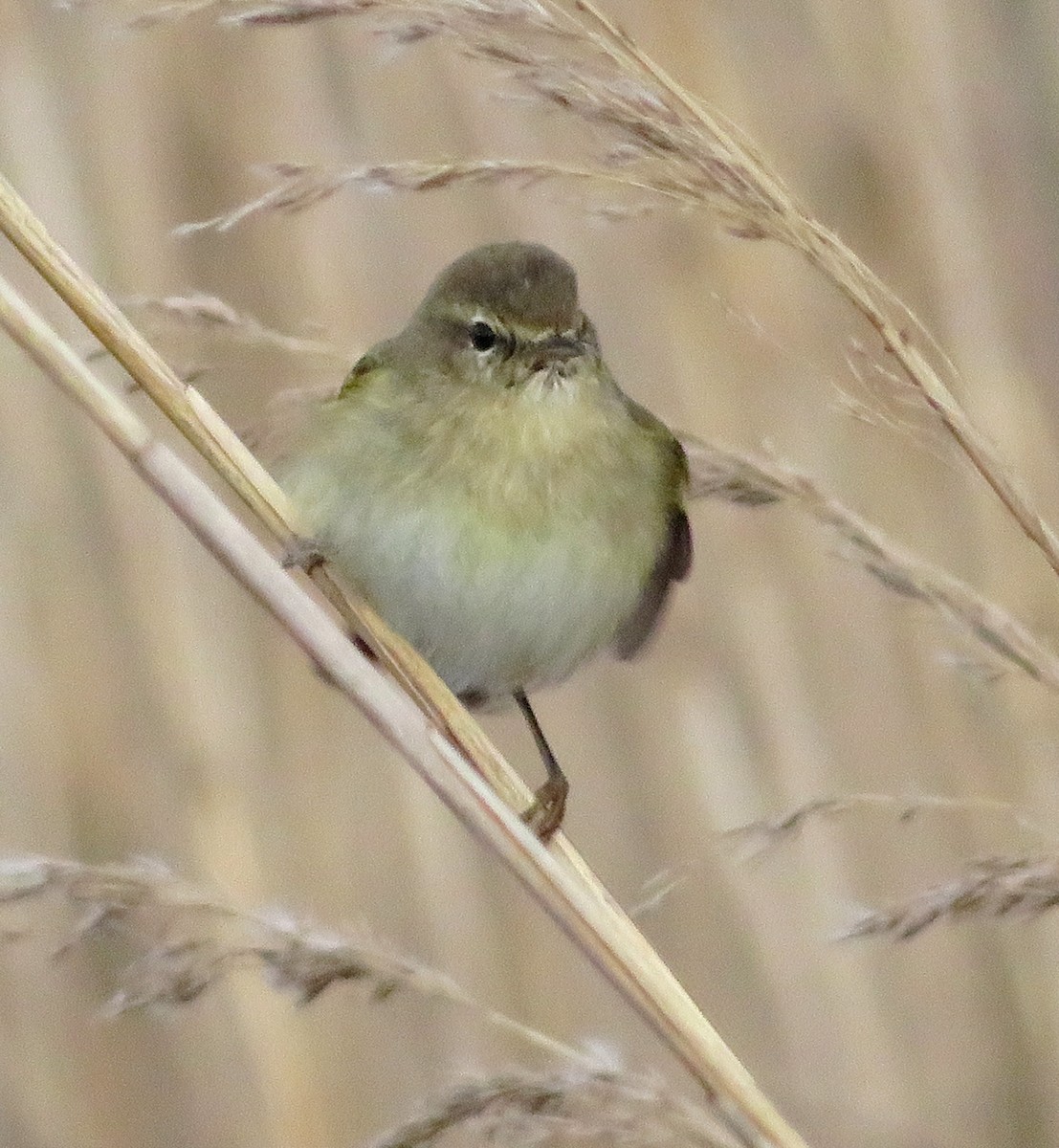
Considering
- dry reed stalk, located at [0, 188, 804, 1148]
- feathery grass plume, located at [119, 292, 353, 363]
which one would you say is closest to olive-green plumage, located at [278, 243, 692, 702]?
feathery grass plume, located at [119, 292, 353, 363]

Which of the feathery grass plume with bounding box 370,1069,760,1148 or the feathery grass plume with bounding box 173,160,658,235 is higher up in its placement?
the feathery grass plume with bounding box 173,160,658,235

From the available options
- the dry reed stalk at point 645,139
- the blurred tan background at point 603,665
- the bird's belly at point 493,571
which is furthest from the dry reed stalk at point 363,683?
the blurred tan background at point 603,665

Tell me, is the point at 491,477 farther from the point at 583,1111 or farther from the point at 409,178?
the point at 583,1111

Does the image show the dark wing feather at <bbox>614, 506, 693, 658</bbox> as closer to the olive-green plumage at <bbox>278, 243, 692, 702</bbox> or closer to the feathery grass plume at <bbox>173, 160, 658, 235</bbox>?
the olive-green plumage at <bbox>278, 243, 692, 702</bbox>

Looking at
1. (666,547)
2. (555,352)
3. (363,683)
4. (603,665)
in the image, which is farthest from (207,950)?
(603,665)

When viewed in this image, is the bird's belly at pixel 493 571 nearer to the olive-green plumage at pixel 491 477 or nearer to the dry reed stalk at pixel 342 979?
the olive-green plumage at pixel 491 477
